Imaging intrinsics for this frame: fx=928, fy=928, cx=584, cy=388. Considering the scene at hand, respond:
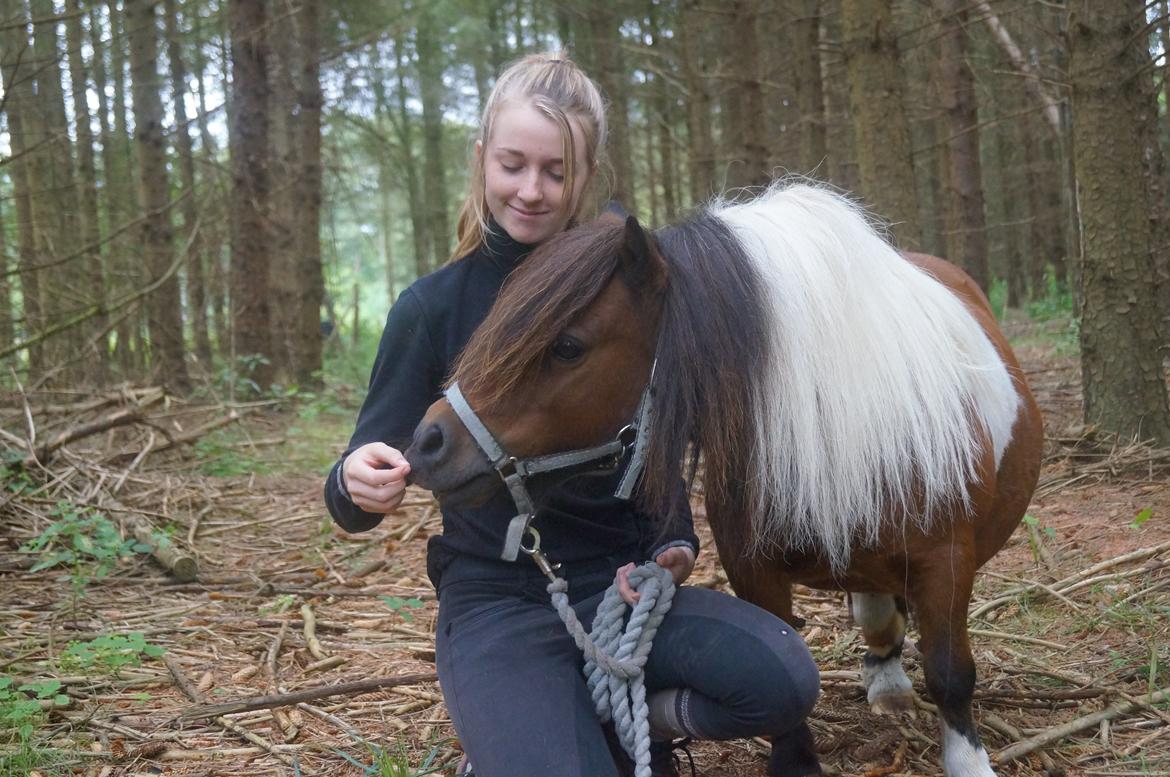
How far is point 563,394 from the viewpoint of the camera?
2021 millimetres

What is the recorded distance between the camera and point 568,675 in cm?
212

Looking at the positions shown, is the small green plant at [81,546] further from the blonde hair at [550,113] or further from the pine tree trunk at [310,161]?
the pine tree trunk at [310,161]

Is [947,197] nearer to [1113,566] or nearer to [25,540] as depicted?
[1113,566]

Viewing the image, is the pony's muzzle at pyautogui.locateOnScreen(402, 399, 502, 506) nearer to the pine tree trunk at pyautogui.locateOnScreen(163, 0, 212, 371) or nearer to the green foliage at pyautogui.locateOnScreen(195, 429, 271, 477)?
the green foliage at pyautogui.locateOnScreen(195, 429, 271, 477)

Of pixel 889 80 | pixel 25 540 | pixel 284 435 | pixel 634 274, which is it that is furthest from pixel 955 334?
pixel 284 435

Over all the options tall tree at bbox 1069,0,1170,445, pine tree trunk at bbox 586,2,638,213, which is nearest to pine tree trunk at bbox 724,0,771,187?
tall tree at bbox 1069,0,1170,445

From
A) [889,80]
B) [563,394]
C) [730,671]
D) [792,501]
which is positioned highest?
[889,80]

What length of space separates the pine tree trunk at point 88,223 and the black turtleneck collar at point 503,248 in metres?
3.09

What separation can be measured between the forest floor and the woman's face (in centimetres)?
137

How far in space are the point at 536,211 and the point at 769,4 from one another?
35.8 feet

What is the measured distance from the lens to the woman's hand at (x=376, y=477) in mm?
1964

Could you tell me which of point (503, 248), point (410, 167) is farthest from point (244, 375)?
point (410, 167)

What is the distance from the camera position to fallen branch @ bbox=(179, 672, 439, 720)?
288 centimetres

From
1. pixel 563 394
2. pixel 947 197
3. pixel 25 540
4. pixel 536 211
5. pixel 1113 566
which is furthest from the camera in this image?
pixel 947 197
